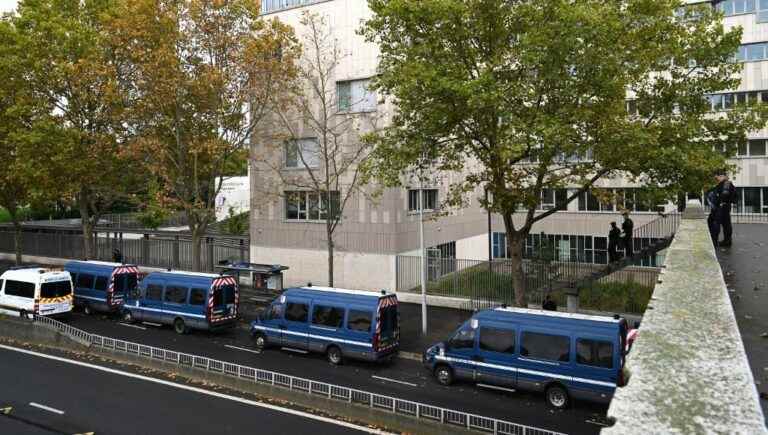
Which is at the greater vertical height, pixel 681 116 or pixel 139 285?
pixel 681 116

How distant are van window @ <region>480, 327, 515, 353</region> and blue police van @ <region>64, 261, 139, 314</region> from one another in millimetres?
16648

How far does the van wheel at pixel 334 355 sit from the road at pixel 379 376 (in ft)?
0.74

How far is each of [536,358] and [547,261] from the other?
10.1 meters

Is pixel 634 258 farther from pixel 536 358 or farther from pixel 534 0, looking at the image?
pixel 534 0

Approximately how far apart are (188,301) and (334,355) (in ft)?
23.6

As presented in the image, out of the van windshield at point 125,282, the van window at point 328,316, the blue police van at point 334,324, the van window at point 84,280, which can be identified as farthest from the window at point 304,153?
the van window at point 328,316

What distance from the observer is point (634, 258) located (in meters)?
21.7

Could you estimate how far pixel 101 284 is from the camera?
2556 cm

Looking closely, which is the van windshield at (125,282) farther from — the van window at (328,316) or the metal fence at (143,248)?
the van window at (328,316)

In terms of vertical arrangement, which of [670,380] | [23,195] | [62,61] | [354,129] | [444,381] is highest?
[62,61]

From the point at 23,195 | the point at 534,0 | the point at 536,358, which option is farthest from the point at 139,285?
the point at 23,195

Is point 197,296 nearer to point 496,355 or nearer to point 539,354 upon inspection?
point 496,355

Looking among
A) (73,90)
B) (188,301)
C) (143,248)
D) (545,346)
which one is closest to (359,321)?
(545,346)

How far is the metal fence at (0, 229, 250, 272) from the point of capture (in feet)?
113
